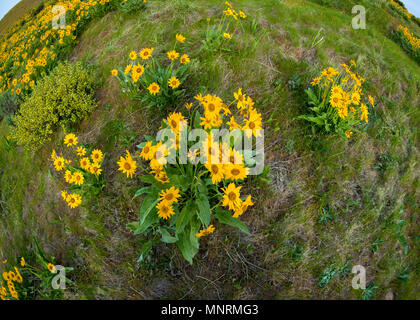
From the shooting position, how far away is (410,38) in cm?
608

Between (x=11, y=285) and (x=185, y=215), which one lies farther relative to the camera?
(x=11, y=285)

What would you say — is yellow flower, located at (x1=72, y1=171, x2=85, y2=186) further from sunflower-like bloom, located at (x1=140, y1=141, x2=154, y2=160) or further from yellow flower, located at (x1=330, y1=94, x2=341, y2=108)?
yellow flower, located at (x1=330, y1=94, x2=341, y2=108)

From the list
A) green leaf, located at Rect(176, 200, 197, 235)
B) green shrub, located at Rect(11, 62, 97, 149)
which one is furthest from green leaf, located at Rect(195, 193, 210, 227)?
green shrub, located at Rect(11, 62, 97, 149)

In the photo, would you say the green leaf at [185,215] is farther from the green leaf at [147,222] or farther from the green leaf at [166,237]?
the green leaf at [147,222]

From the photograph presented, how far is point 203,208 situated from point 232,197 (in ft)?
1.09

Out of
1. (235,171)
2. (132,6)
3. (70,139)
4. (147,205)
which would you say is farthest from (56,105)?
(235,171)

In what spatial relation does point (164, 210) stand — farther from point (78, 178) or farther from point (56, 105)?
point (56, 105)

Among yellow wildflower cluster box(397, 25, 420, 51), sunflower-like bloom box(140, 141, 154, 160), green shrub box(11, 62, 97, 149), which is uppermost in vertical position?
green shrub box(11, 62, 97, 149)

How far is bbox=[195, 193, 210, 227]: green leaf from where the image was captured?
2285 mm

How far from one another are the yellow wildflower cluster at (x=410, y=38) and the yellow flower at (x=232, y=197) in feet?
22.4

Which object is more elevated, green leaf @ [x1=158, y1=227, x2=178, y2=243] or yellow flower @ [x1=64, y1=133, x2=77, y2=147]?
yellow flower @ [x1=64, y1=133, x2=77, y2=147]

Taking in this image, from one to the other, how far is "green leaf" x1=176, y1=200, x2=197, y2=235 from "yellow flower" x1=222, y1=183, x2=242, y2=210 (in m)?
0.45
